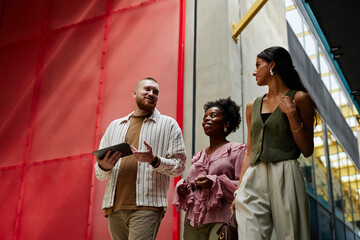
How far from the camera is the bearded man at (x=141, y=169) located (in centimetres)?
423

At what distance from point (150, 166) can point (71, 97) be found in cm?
362

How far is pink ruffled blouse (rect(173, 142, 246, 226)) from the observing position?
4312 mm

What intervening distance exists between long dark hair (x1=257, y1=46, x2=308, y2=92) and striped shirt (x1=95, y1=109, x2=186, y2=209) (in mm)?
1314

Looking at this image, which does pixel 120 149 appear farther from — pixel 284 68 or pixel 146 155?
pixel 284 68

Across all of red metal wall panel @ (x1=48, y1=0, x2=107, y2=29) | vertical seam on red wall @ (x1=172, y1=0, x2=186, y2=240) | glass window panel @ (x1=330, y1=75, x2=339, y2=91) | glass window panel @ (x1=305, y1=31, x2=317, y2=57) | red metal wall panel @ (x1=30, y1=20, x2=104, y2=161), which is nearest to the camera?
vertical seam on red wall @ (x1=172, y1=0, x2=186, y2=240)

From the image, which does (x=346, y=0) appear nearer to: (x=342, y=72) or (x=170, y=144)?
(x=342, y=72)

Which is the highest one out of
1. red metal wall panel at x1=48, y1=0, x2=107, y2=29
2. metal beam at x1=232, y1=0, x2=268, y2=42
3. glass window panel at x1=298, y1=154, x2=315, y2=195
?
red metal wall panel at x1=48, y1=0, x2=107, y2=29

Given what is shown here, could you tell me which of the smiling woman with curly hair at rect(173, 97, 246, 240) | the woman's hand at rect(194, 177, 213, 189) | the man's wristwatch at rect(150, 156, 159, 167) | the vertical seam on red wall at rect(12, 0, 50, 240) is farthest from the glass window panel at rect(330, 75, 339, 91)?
the man's wristwatch at rect(150, 156, 159, 167)

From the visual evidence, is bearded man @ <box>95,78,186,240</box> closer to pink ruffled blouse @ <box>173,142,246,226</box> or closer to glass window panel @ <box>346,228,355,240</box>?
pink ruffled blouse @ <box>173,142,246,226</box>

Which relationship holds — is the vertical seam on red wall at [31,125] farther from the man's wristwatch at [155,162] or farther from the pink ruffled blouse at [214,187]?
the man's wristwatch at [155,162]

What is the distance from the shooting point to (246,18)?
268 inches

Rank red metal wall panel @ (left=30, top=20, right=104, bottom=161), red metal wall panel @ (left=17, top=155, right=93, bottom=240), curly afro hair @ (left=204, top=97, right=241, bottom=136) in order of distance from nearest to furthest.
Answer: curly afro hair @ (left=204, top=97, right=241, bottom=136), red metal wall panel @ (left=17, top=155, right=93, bottom=240), red metal wall panel @ (left=30, top=20, right=104, bottom=161)

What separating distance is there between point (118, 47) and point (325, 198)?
7.73 m

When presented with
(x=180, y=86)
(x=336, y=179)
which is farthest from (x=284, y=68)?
(x=336, y=179)
